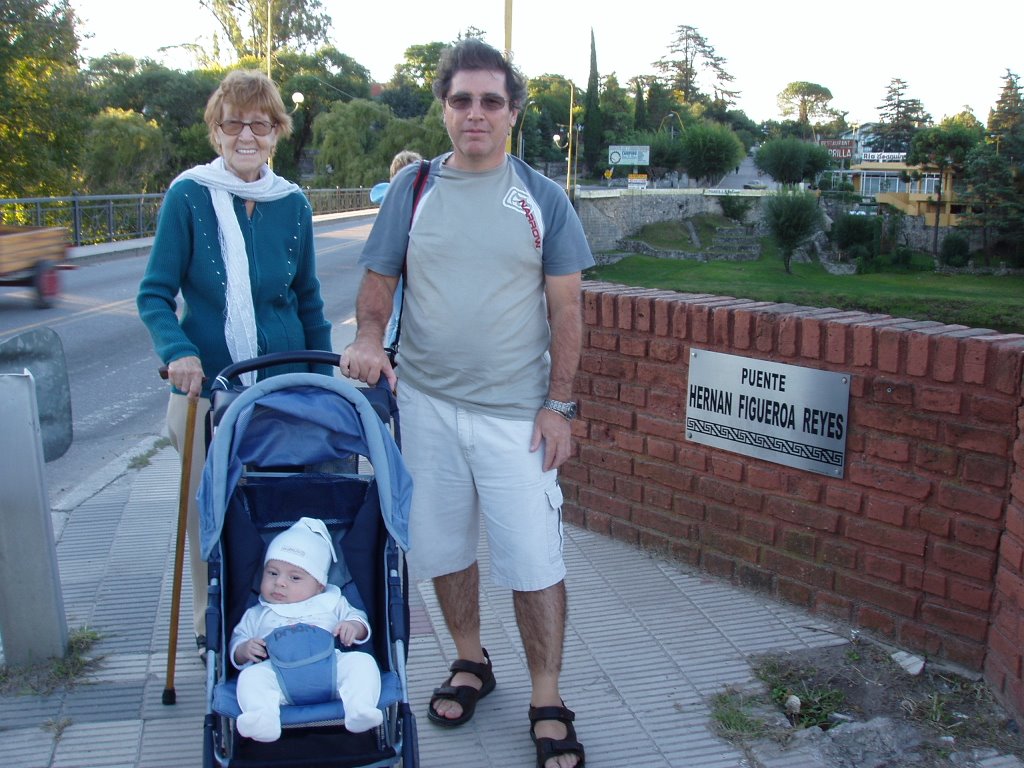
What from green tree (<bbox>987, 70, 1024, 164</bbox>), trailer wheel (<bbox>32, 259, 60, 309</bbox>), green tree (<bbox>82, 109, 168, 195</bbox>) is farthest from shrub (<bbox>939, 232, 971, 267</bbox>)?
trailer wheel (<bbox>32, 259, 60, 309</bbox>)

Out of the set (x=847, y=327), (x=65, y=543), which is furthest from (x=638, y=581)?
(x=65, y=543)

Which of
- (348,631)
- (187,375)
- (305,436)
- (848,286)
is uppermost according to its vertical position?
(187,375)

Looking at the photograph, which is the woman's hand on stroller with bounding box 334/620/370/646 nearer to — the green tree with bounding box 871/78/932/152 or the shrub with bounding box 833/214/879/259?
the shrub with bounding box 833/214/879/259

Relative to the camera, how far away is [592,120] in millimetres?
113938

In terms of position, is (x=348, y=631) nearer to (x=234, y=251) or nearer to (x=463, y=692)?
(x=463, y=692)

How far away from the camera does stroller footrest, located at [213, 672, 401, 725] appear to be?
2.36 meters

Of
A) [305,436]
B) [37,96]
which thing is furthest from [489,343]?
[37,96]

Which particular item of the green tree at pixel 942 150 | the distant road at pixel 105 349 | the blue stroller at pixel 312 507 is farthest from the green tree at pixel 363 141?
the blue stroller at pixel 312 507

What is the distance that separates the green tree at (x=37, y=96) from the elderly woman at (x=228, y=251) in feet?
98.9

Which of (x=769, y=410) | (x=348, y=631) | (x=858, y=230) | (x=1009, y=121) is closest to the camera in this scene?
(x=348, y=631)

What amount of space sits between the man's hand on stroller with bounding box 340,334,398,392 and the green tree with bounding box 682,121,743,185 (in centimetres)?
10878

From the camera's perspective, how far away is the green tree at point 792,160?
112 m

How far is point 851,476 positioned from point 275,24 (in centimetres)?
8238

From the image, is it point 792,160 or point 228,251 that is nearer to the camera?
point 228,251
